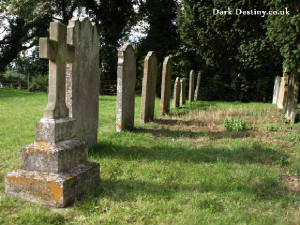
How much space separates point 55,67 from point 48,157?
1.12 m

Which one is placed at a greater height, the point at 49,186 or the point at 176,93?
the point at 176,93

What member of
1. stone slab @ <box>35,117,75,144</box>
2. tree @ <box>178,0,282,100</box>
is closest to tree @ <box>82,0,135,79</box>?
tree @ <box>178,0,282,100</box>

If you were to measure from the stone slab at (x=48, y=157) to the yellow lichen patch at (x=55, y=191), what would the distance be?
17 cm

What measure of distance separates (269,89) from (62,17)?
60.5 ft

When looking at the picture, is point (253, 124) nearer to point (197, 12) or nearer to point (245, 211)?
point (245, 211)

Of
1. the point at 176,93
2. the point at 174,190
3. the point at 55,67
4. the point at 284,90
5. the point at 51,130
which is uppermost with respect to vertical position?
the point at 55,67

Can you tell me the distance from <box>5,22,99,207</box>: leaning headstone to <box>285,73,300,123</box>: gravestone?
742 cm

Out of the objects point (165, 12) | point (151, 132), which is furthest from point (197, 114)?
point (165, 12)

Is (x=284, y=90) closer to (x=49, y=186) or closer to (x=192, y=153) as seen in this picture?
(x=192, y=153)

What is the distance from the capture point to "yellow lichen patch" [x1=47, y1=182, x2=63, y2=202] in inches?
128

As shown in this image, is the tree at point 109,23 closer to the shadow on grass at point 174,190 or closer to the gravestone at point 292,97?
the gravestone at point 292,97

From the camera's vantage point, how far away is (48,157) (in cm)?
336

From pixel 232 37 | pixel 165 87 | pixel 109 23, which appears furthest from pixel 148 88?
pixel 109 23

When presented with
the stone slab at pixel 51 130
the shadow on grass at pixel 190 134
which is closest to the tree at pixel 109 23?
the shadow on grass at pixel 190 134
